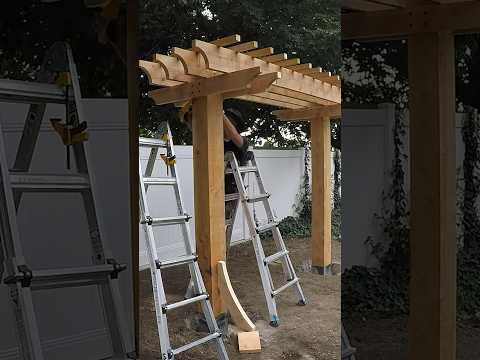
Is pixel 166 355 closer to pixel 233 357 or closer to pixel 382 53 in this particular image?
pixel 233 357

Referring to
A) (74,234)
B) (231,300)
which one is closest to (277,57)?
(231,300)

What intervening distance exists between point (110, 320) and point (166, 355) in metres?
0.60

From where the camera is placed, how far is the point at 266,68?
2.37 meters

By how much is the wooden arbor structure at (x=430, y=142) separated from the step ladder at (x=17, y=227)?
113 centimetres

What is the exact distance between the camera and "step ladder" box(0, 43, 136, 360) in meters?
1.93

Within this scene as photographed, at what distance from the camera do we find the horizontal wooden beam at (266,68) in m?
2.28

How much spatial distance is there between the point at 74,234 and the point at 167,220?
1.34ft

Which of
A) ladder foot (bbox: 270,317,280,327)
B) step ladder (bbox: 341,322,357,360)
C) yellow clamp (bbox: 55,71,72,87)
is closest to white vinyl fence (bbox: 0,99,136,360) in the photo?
yellow clamp (bbox: 55,71,72,87)

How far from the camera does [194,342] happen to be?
2.61 m

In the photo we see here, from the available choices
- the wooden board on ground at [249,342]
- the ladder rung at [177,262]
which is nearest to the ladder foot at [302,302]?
the wooden board on ground at [249,342]

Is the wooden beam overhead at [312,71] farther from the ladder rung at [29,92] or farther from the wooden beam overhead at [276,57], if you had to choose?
the ladder rung at [29,92]

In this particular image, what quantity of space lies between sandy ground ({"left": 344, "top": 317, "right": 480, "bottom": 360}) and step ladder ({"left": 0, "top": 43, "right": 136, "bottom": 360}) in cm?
103

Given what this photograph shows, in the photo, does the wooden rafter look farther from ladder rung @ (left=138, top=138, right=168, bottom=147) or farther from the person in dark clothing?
ladder rung @ (left=138, top=138, right=168, bottom=147)

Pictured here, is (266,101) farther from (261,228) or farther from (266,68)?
(261,228)
